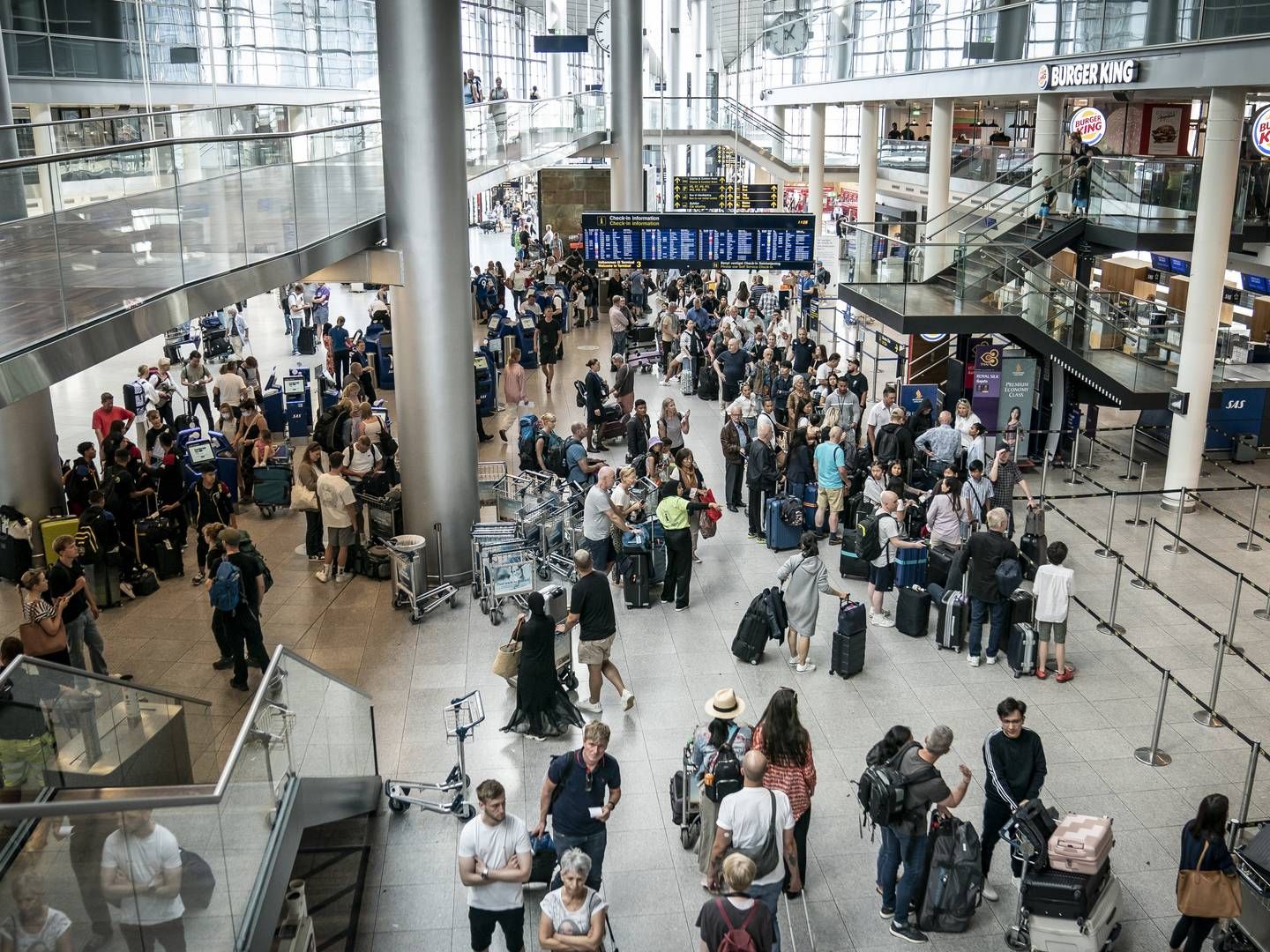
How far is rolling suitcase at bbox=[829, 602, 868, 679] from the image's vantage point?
11.2 m

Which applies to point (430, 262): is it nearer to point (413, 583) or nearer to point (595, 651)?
point (413, 583)

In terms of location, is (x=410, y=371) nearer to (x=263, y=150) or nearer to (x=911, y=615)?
(x=263, y=150)

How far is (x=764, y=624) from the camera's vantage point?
38.0ft

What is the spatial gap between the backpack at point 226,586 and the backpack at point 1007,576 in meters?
7.02

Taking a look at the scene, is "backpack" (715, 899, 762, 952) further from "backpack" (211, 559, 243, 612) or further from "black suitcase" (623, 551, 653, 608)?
"black suitcase" (623, 551, 653, 608)

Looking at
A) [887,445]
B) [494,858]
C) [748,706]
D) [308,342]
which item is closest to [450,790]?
[494,858]

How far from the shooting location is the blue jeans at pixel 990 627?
1169 cm

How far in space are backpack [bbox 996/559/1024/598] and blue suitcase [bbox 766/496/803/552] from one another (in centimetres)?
370

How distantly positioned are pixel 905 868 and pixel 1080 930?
3.56 ft

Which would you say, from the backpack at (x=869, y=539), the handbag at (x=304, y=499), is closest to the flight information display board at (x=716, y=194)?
the backpack at (x=869, y=539)

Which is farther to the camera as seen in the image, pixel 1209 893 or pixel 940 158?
pixel 940 158

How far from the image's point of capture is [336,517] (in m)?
13.5

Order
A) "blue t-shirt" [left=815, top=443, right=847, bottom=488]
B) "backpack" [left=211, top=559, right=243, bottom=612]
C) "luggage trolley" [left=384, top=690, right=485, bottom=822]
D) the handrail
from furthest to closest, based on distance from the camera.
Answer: "blue t-shirt" [left=815, top=443, right=847, bottom=488], "backpack" [left=211, top=559, right=243, bottom=612], "luggage trolley" [left=384, top=690, right=485, bottom=822], the handrail

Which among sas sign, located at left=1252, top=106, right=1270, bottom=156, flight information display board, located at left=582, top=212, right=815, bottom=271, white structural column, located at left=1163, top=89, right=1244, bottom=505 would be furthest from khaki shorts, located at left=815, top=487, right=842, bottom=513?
sas sign, located at left=1252, top=106, right=1270, bottom=156
